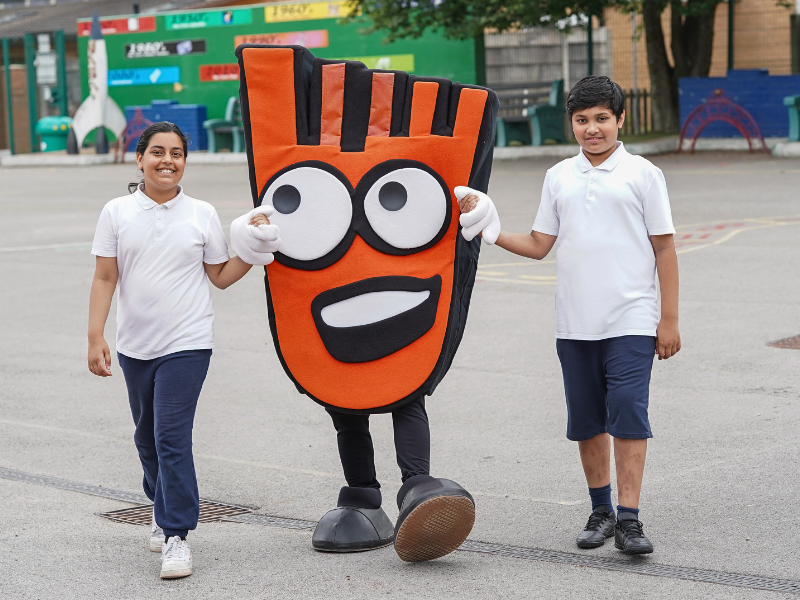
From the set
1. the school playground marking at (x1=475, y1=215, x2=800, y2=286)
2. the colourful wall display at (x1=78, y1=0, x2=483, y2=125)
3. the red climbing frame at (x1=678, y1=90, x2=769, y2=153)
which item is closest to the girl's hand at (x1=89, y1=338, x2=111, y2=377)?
the school playground marking at (x1=475, y1=215, x2=800, y2=286)

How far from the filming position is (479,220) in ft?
13.6

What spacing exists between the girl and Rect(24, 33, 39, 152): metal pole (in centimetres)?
2815

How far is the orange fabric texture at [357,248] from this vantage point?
4.31m

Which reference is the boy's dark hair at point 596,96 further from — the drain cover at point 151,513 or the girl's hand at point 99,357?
the drain cover at point 151,513

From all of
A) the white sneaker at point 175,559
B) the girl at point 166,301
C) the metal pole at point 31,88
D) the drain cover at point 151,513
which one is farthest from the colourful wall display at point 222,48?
the white sneaker at point 175,559

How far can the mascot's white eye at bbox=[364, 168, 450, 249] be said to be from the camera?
4.29 m

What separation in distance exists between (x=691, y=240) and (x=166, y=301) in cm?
891

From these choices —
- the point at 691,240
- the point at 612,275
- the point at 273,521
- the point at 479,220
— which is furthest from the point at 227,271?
the point at 691,240

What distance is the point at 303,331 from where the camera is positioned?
4379 mm

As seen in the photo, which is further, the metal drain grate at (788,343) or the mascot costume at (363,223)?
the metal drain grate at (788,343)

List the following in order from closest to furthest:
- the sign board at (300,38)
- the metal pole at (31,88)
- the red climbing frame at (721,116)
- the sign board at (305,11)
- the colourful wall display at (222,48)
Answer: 1. the red climbing frame at (721,116)
2. the colourful wall display at (222,48)
3. the sign board at (305,11)
4. the sign board at (300,38)
5. the metal pole at (31,88)

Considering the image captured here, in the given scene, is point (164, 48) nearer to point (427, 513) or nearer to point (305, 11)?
point (305, 11)

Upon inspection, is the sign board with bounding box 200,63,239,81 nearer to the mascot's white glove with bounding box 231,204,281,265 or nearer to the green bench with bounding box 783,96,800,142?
the green bench with bounding box 783,96,800,142

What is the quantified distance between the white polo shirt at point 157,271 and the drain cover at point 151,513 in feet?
3.18
